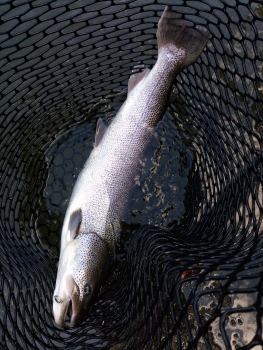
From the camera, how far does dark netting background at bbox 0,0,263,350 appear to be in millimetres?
2002

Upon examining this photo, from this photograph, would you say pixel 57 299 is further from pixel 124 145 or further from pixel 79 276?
pixel 124 145

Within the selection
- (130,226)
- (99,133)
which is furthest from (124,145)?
(130,226)

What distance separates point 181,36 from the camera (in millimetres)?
2500

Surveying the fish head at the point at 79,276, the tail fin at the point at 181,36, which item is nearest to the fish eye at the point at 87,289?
the fish head at the point at 79,276

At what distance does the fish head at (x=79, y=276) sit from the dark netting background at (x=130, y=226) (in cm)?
15

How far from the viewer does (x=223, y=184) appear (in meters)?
2.56

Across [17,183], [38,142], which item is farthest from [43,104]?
[17,183]

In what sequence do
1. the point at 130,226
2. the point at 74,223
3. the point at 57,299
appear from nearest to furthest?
1. the point at 57,299
2. the point at 74,223
3. the point at 130,226

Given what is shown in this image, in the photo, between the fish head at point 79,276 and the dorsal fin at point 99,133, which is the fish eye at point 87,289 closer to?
the fish head at point 79,276

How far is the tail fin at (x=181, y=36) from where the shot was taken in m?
2.46

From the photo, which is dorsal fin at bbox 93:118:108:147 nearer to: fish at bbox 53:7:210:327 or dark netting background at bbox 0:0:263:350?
fish at bbox 53:7:210:327

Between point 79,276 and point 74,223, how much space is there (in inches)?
12.6

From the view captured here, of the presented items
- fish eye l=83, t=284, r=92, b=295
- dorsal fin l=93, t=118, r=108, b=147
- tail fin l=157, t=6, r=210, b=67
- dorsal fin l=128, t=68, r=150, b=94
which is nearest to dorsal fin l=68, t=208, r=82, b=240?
fish eye l=83, t=284, r=92, b=295

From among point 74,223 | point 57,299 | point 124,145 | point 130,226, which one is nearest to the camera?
point 57,299
